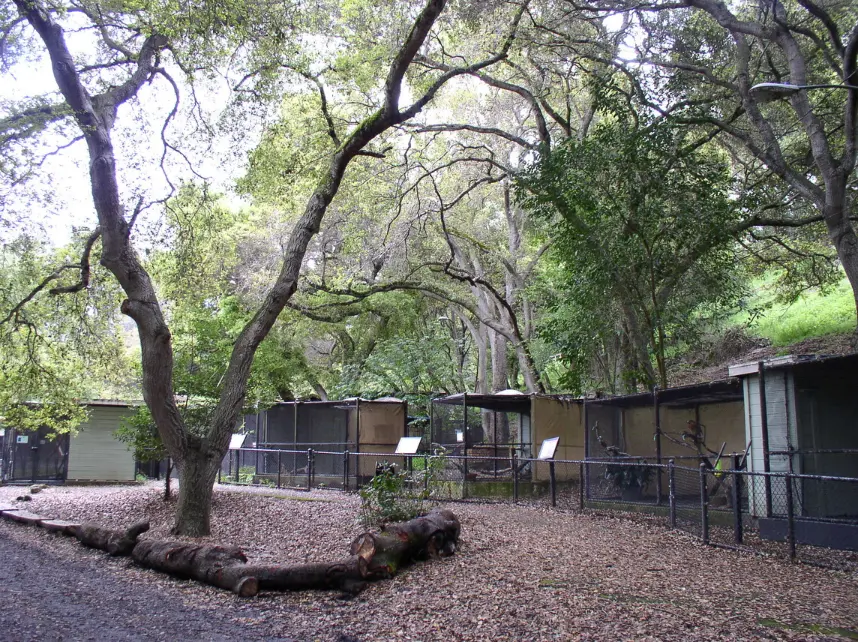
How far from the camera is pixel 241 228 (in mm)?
24469

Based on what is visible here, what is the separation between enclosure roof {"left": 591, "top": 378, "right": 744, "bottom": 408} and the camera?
35.3ft

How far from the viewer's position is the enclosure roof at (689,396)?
10758mm

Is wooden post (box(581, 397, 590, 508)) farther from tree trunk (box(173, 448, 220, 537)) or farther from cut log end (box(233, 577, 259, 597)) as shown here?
cut log end (box(233, 577, 259, 597))

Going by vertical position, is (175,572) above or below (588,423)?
below


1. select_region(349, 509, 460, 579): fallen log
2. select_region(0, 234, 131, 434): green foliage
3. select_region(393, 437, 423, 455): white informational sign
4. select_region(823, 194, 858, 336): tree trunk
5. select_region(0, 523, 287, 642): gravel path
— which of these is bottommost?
select_region(0, 523, 287, 642): gravel path

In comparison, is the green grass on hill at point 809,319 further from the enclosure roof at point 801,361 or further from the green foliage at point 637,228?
the enclosure roof at point 801,361

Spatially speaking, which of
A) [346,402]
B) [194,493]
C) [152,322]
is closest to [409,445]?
[346,402]

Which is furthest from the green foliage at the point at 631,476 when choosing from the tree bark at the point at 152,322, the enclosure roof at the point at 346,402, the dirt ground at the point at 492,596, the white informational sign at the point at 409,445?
the tree bark at the point at 152,322

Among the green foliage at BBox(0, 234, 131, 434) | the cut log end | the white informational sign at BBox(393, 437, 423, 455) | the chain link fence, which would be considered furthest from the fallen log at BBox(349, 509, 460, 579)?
the green foliage at BBox(0, 234, 131, 434)

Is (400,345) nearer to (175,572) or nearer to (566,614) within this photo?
(175,572)

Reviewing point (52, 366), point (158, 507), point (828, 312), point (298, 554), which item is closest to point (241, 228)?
point (52, 366)

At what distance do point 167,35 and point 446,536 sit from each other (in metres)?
7.64

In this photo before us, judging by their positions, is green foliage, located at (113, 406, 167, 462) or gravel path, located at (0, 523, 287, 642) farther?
green foliage, located at (113, 406, 167, 462)

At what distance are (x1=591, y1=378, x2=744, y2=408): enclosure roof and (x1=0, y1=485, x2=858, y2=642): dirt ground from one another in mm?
2417
